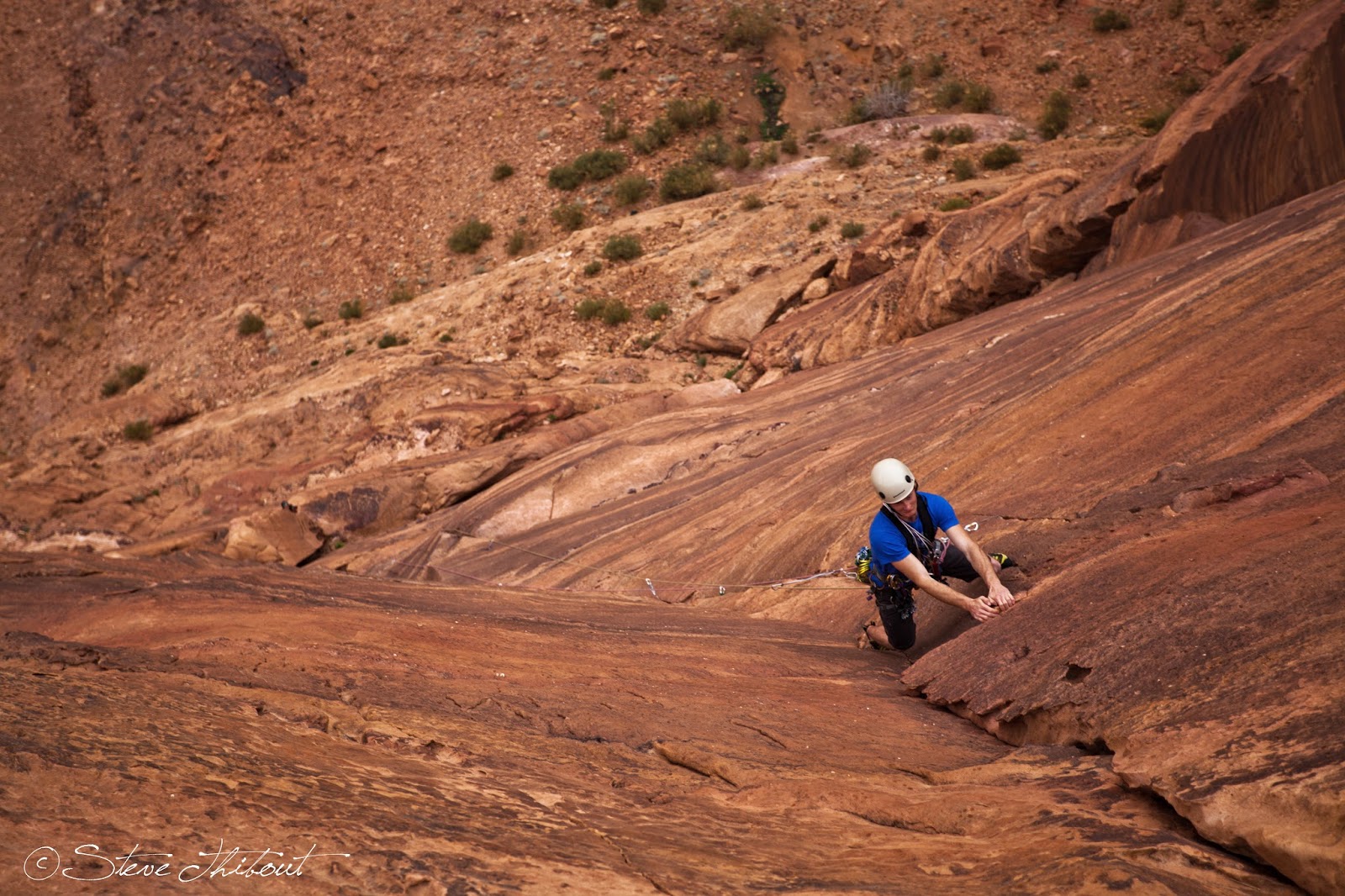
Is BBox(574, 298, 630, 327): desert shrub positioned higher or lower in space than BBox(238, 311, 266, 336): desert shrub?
lower

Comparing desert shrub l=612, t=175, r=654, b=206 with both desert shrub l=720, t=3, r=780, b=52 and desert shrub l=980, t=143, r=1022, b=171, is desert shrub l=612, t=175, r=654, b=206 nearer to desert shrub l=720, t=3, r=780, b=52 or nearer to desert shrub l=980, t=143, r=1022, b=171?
desert shrub l=720, t=3, r=780, b=52

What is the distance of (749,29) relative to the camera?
3025 centimetres

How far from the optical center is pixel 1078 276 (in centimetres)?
1469

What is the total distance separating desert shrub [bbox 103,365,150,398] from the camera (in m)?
28.1

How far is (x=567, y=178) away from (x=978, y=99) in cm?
1083

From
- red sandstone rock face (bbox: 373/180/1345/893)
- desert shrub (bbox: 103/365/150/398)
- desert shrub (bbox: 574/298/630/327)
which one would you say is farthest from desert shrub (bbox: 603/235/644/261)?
desert shrub (bbox: 103/365/150/398)

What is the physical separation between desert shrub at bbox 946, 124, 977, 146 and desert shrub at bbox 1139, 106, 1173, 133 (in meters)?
3.82

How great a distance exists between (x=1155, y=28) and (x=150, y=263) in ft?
96.1

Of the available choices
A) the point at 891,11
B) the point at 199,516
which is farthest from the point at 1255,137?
the point at 891,11

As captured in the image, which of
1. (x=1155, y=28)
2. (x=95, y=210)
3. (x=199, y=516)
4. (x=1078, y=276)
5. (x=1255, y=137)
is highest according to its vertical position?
(x=95, y=210)

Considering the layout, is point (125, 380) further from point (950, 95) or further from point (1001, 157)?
point (950, 95)

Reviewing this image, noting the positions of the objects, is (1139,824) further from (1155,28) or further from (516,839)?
(1155,28)

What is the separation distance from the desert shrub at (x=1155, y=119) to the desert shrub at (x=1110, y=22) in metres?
3.50

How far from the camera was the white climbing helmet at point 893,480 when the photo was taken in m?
7.07
